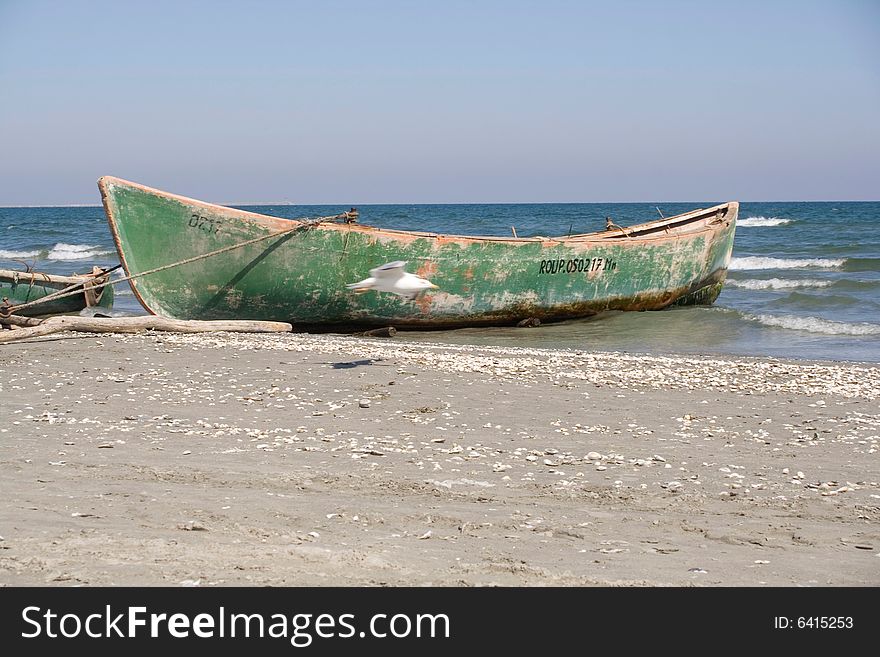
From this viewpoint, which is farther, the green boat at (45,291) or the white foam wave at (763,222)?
the white foam wave at (763,222)

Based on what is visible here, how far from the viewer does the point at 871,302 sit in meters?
16.8

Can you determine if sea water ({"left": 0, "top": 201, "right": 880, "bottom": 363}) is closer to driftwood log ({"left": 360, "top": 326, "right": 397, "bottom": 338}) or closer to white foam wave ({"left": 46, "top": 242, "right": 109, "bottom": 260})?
driftwood log ({"left": 360, "top": 326, "right": 397, "bottom": 338})

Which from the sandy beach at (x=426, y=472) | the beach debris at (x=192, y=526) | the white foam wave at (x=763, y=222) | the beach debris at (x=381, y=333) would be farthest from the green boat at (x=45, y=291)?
the white foam wave at (x=763, y=222)

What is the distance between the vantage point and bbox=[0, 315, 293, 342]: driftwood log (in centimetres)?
973

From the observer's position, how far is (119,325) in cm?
1037

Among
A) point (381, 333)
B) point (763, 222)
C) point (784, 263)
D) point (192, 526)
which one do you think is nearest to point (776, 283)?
point (784, 263)

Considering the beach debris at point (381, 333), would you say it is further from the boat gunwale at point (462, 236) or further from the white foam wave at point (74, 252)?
the white foam wave at point (74, 252)

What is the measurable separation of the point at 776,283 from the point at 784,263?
5359 mm

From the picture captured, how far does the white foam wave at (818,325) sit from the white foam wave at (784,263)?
35.1 ft

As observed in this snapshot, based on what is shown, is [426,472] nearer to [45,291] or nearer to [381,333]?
[381,333]

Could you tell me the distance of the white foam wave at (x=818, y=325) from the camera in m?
13.4

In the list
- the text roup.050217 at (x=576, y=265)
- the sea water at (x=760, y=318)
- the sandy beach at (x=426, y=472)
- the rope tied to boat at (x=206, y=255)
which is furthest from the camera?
the text roup.050217 at (x=576, y=265)

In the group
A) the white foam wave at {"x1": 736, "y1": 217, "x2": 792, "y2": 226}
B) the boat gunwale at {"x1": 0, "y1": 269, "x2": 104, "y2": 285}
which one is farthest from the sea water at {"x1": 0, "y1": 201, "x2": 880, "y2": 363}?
the white foam wave at {"x1": 736, "y1": 217, "x2": 792, "y2": 226}
